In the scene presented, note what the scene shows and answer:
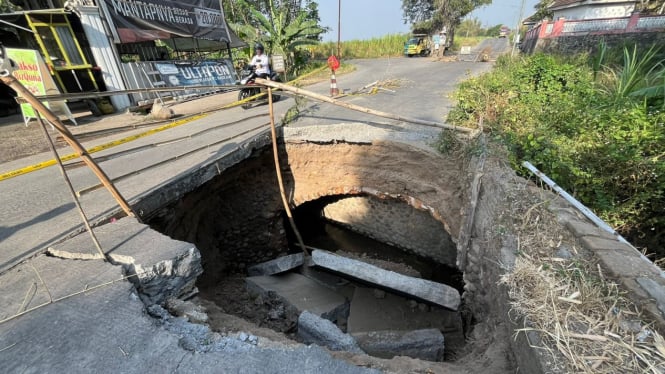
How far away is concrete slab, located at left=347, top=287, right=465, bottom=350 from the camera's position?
4074mm

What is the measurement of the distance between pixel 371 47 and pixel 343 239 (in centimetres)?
2413

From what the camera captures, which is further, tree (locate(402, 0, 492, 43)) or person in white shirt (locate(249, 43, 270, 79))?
tree (locate(402, 0, 492, 43))

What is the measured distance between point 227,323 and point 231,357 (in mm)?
734

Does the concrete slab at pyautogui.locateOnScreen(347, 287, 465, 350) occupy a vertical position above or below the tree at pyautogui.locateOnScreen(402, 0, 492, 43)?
below

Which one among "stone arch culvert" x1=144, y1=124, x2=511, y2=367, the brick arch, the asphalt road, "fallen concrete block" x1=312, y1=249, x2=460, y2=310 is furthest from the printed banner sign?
"fallen concrete block" x1=312, y1=249, x2=460, y2=310

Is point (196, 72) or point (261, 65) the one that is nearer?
point (261, 65)

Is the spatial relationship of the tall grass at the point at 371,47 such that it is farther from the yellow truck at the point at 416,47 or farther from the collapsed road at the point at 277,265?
the collapsed road at the point at 277,265

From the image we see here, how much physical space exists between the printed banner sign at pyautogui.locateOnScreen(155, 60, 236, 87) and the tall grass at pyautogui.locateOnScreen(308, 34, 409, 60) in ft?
54.1

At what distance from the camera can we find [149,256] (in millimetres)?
2234

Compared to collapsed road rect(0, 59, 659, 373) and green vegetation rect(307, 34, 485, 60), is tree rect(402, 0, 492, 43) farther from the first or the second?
collapsed road rect(0, 59, 659, 373)

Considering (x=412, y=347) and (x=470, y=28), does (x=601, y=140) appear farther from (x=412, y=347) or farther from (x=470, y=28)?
(x=470, y=28)

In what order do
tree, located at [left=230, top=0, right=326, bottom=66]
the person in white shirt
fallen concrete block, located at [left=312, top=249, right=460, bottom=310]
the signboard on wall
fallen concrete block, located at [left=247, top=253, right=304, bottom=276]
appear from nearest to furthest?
fallen concrete block, located at [left=312, top=249, right=460, bottom=310] → fallen concrete block, located at [left=247, top=253, right=304, bottom=276] → the signboard on wall → the person in white shirt → tree, located at [left=230, top=0, right=326, bottom=66]

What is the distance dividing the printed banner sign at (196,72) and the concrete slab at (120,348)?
373 inches

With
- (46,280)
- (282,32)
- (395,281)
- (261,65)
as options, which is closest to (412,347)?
(395,281)
